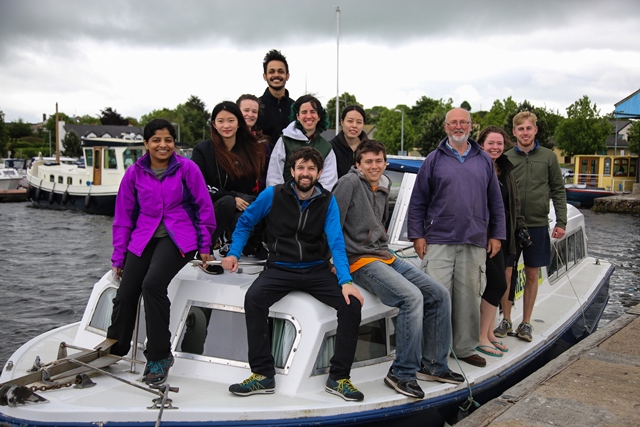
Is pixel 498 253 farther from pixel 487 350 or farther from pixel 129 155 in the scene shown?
pixel 129 155

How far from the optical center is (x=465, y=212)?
A: 5582 millimetres

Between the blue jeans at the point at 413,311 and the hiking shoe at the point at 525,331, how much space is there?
1768 mm

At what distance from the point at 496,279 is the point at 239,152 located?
271 centimetres

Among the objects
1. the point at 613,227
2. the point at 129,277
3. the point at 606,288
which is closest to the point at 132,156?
the point at 613,227

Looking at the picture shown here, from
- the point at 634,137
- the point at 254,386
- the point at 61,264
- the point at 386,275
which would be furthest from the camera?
the point at 634,137

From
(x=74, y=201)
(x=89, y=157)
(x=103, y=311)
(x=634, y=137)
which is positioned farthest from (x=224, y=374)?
(x=634, y=137)

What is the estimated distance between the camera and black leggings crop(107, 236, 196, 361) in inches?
189

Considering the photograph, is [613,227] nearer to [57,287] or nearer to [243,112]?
[57,287]

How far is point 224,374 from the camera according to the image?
198 inches

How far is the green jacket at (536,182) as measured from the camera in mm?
6750

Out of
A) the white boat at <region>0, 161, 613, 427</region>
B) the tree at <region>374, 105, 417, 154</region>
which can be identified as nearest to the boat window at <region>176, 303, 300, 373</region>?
the white boat at <region>0, 161, 613, 427</region>

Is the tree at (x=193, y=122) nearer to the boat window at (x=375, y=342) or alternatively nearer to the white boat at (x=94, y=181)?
the white boat at (x=94, y=181)

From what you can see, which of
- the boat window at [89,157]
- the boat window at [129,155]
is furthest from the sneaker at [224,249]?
the boat window at [89,157]

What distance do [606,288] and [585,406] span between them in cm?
584
